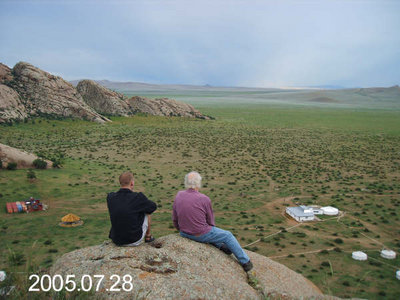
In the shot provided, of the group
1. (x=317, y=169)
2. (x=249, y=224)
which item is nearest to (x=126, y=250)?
(x=249, y=224)

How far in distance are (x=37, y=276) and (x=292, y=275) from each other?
19.7ft

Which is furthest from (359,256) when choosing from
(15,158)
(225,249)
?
(15,158)

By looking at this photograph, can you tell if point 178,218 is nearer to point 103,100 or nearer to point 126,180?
point 126,180

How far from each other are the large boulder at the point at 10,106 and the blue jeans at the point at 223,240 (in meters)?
58.9

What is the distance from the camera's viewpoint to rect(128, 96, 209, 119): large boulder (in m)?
87.4

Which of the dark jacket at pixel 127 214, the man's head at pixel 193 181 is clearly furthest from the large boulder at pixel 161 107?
the dark jacket at pixel 127 214

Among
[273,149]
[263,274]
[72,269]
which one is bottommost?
[273,149]

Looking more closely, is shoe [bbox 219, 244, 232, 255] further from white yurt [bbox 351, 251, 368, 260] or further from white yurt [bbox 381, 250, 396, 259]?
white yurt [bbox 381, 250, 396, 259]

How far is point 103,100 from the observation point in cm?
8300

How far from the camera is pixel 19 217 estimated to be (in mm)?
18141

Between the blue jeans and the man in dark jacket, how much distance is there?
4.11ft

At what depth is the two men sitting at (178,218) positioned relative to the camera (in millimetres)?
6754

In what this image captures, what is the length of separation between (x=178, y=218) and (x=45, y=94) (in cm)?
6987

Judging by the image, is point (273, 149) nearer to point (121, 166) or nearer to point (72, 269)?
point (121, 166)
